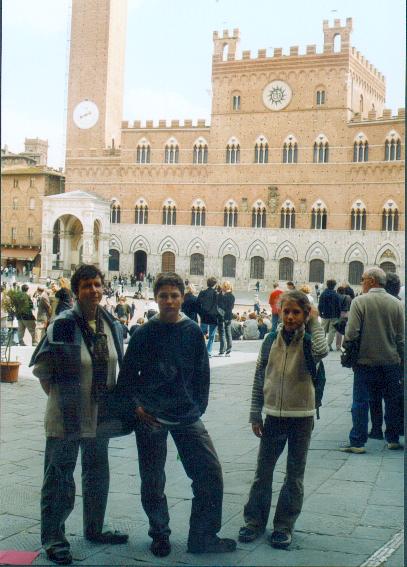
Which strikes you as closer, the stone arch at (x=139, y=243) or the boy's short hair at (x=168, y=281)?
the boy's short hair at (x=168, y=281)

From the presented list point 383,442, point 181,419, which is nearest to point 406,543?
point 181,419

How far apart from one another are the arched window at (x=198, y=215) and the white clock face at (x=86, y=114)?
799 centimetres

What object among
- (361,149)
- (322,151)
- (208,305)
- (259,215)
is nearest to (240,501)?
(208,305)

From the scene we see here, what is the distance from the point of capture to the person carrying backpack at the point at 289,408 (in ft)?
11.0

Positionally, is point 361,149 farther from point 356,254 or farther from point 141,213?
point 141,213

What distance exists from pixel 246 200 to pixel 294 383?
3373cm

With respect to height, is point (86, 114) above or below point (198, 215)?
above

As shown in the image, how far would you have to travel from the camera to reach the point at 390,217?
111 feet

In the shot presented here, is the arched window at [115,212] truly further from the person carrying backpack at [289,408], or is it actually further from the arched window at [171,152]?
the person carrying backpack at [289,408]

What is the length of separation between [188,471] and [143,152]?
36.7 metres

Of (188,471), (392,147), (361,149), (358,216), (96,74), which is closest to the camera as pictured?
(188,471)

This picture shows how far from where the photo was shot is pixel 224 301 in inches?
411

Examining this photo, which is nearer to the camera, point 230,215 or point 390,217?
point 390,217

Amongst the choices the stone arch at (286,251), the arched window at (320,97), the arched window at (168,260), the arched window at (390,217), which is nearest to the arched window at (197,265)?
the arched window at (168,260)
